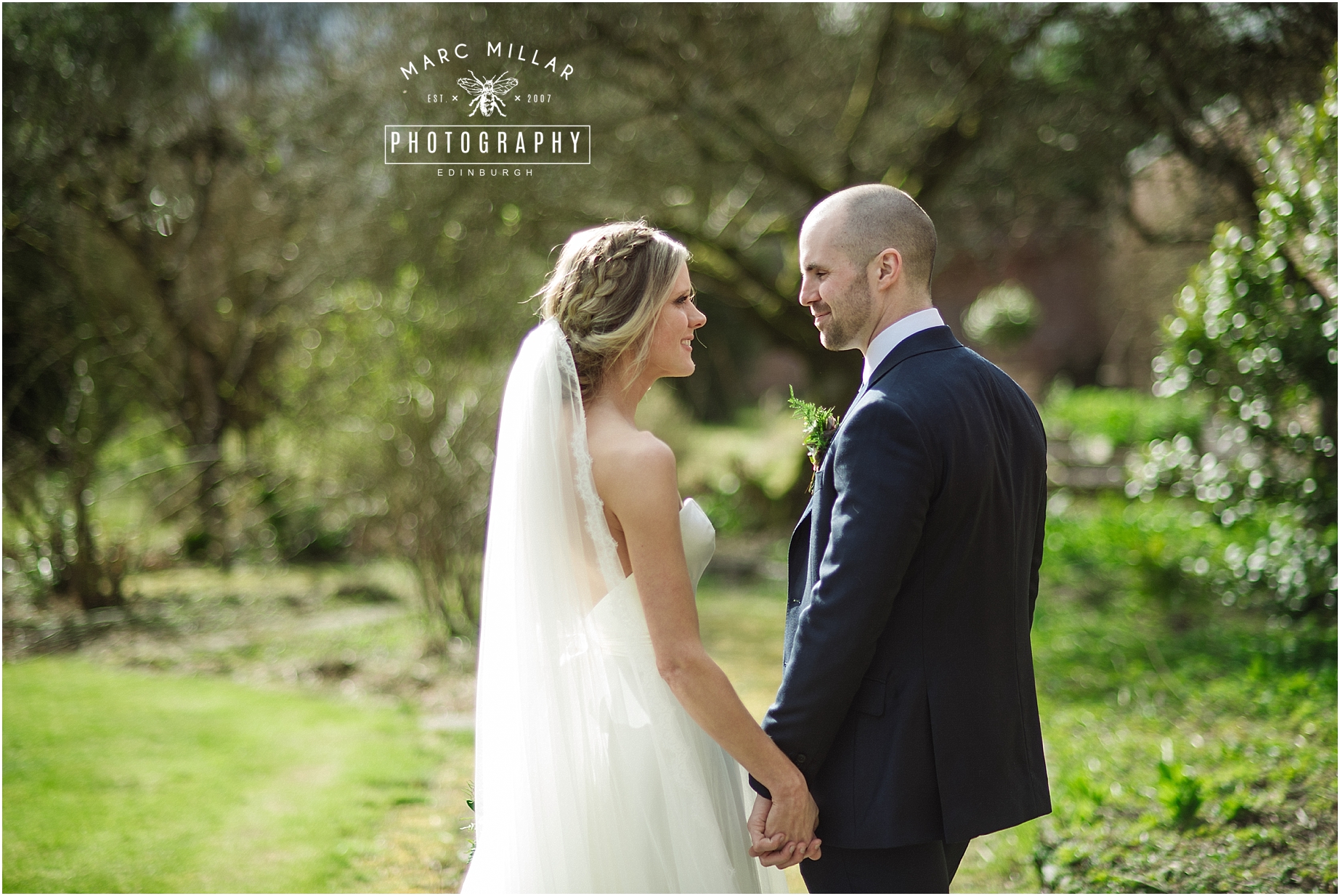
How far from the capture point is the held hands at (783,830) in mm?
1754

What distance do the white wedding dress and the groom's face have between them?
543 mm

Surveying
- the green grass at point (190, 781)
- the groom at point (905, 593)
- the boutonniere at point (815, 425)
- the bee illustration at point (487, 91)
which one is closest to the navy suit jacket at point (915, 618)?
the groom at point (905, 593)

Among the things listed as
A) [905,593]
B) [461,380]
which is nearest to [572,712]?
[905,593]

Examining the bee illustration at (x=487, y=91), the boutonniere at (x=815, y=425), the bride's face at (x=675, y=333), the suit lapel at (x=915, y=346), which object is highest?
the bee illustration at (x=487, y=91)

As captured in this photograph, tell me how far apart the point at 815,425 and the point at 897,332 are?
1.03 ft

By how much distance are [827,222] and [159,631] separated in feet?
23.0

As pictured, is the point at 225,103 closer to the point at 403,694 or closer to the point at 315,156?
the point at 315,156

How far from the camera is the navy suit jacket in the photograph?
1.66 meters

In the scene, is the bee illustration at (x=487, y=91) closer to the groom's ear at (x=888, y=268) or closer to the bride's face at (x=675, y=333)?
the bride's face at (x=675, y=333)

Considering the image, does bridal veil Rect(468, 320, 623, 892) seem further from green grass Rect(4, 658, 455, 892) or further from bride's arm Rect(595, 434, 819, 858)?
green grass Rect(4, 658, 455, 892)

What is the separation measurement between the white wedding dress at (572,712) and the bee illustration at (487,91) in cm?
399

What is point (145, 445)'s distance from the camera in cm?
940

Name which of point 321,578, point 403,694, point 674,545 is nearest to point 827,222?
point 674,545

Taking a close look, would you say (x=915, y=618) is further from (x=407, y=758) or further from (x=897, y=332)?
(x=407, y=758)
